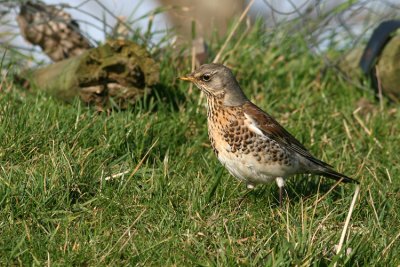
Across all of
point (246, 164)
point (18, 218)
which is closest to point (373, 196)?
point (246, 164)

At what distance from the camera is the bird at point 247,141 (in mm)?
5883

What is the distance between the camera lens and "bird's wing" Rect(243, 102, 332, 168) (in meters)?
6.02

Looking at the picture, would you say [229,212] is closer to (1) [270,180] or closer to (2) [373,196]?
(1) [270,180]

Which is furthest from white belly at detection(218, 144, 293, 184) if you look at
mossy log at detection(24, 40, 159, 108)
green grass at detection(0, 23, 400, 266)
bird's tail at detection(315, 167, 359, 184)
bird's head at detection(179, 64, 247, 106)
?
mossy log at detection(24, 40, 159, 108)

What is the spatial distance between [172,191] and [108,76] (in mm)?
1972

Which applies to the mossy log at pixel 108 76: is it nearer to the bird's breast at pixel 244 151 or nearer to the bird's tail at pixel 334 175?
the bird's breast at pixel 244 151

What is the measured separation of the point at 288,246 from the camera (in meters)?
4.46

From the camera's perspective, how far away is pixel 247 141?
5.94 meters

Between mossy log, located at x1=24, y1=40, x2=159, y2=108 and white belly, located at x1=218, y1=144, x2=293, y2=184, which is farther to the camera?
mossy log, located at x1=24, y1=40, x2=159, y2=108

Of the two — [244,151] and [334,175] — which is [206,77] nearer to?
[244,151]

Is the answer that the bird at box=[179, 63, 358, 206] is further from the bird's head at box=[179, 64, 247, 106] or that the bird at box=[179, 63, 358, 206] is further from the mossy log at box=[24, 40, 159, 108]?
the mossy log at box=[24, 40, 159, 108]

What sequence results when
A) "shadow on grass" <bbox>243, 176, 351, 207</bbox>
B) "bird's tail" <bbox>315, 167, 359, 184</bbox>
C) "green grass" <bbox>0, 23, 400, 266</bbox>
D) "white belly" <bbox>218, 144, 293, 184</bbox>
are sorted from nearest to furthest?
"green grass" <bbox>0, 23, 400, 266</bbox> < "white belly" <bbox>218, 144, 293, 184</bbox> < "shadow on grass" <bbox>243, 176, 351, 207</bbox> < "bird's tail" <bbox>315, 167, 359, 184</bbox>

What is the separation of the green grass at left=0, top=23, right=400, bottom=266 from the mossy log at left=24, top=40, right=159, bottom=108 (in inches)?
6.7

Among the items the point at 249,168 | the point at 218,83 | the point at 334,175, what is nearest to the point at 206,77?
the point at 218,83
